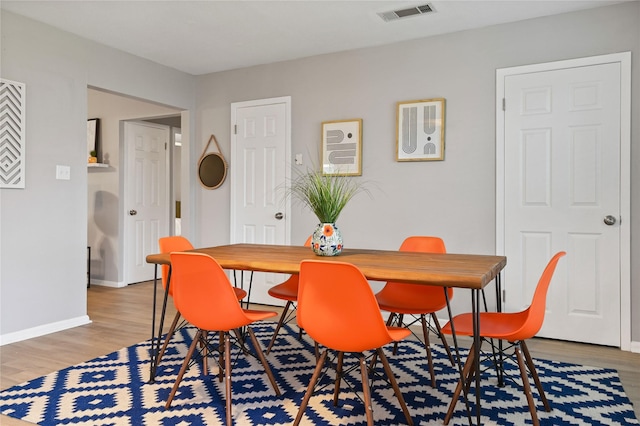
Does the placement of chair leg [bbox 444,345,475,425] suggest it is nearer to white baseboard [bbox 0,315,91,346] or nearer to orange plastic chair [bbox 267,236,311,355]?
orange plastic chair [bbox 267,236,311,355]

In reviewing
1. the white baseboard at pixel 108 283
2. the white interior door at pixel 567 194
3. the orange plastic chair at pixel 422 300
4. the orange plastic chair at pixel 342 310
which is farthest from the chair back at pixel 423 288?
the white baseboard at pixel 108 283

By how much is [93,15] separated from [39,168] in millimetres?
1238

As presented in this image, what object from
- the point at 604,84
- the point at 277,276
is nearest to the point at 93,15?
the point at 277,276

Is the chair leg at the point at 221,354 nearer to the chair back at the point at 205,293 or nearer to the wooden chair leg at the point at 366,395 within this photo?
the chair back at the point at 205,293

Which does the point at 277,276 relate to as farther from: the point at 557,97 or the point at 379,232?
the point at 557,97

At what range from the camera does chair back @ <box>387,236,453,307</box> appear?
106 inches

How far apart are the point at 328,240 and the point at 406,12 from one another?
1955mm

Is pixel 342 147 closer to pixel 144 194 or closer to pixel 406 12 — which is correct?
pixel 406 12

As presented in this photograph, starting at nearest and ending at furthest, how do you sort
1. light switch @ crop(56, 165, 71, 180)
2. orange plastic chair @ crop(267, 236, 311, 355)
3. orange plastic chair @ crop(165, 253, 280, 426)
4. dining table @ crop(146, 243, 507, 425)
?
dining table @ crop(146, 243, 507, 425)
orange plastic chair @ crop(165, 253, 280, 426)
orange plastic chair @ crop(267, 236, 311, 355)
light switch @ crop(56, 165, 71, 180)

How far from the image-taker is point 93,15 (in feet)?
11.4

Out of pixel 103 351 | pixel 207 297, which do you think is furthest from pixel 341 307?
pixel 103 351

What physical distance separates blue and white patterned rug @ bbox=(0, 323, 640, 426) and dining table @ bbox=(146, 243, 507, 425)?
0.77 ft

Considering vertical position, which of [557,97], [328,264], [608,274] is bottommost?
[608,274]

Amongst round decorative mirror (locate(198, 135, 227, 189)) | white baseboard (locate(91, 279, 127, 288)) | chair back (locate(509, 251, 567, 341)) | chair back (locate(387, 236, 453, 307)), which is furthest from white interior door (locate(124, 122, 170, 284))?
chair back (locate(509, 251, 567, 341))
